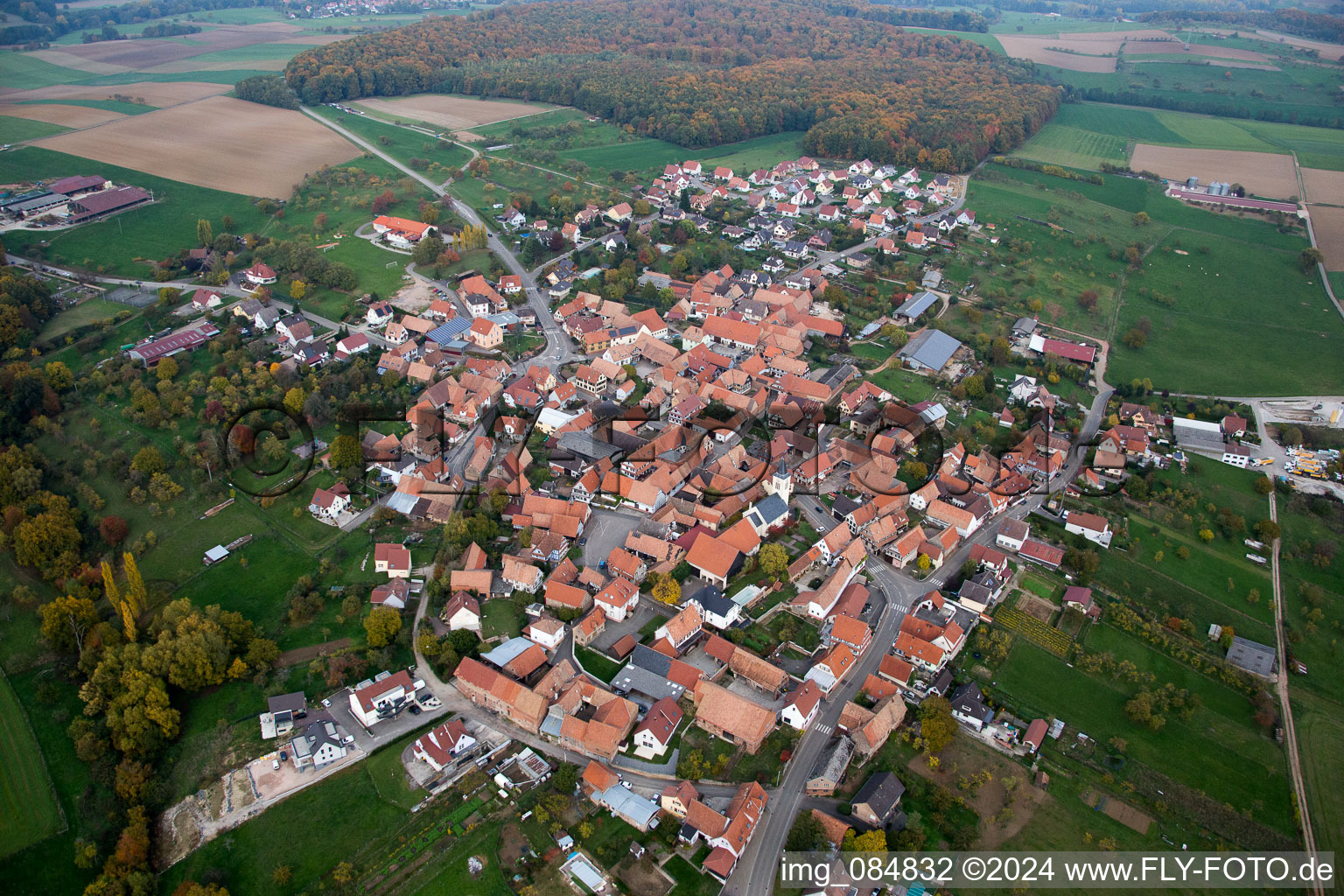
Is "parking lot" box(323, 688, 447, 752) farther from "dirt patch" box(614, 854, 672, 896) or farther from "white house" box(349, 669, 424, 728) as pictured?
"dirt patch" box(614, 854, 672, 896)

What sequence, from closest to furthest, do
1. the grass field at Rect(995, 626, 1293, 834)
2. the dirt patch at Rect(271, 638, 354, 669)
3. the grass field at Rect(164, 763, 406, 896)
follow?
the grass field at Rect(164, 763, 406, 896) → the grass field at Rect(995, 626, 1293, 834) → the dirt patch at Rect(271, 638, 354, 669)

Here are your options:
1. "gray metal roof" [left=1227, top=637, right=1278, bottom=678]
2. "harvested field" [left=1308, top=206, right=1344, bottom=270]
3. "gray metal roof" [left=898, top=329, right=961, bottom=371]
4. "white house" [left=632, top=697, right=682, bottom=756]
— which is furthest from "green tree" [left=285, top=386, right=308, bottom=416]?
"harvested field" [left=1308, top=206, right=1344, bottom=270]

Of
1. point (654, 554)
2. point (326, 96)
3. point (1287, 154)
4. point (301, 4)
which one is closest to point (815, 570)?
point (654, 554)

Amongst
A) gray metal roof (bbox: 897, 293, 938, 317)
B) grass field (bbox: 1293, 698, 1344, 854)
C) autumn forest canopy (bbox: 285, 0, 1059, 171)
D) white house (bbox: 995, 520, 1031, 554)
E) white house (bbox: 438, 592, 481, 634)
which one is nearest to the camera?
grass field (bbox: 1293, 698, 1344, 854)

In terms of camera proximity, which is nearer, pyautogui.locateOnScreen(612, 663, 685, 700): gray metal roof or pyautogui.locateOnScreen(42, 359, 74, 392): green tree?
pyautogui.locateOnScreen(612, 663, 685, 700): gray metal roof

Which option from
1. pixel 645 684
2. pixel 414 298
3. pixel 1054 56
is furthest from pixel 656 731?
pixel 1054 56

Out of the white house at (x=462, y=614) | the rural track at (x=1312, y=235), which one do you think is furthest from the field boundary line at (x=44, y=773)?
the rural track at (x=1312, y=235)

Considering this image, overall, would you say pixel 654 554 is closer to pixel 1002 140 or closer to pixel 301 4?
pixel 1002 140

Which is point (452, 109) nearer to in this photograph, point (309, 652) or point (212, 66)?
point (212, 66)
